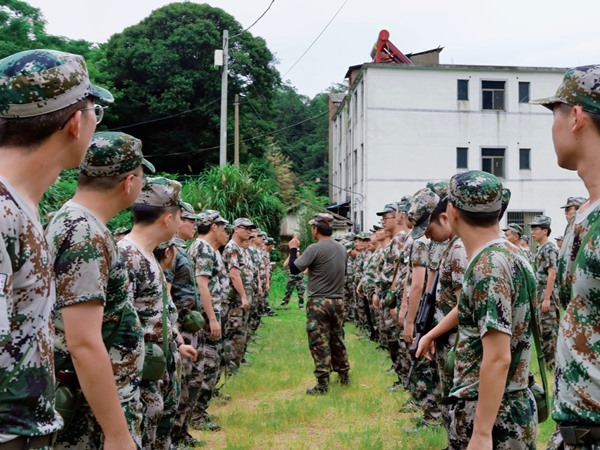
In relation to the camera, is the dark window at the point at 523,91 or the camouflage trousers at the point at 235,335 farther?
the dark window at the point at 523,91

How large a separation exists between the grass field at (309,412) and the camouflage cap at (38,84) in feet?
17.0

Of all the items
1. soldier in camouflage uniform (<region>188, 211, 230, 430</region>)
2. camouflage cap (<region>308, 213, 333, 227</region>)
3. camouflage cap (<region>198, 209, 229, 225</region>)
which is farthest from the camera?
camouflage cap (<region>308, 213, 333, 227</region>)

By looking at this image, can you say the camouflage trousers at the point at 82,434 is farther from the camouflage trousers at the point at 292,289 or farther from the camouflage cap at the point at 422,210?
the camouflage trousers at the point at 292,289

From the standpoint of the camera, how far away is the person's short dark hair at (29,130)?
6.44 feet

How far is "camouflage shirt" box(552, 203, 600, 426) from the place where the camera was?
7.41 ft

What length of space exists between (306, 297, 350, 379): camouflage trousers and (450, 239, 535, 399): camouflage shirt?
19.0 ft

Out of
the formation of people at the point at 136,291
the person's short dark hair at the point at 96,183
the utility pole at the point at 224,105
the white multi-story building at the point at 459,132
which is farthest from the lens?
the white multi-story building at the point at 459,132

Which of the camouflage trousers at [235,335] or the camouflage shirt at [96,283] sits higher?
the camouflage shirt at [96,283]

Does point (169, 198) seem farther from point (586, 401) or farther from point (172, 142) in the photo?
point (172, 142)

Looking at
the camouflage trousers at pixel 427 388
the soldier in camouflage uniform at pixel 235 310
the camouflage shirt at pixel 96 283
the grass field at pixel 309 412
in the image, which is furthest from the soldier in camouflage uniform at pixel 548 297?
the camouflage shirt at pixel 96 283

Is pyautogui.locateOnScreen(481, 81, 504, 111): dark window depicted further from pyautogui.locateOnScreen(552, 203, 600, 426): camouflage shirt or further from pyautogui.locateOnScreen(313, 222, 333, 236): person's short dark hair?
pyautogui.locateOnScreen(552, 203, 600, 426): camouflage shirt

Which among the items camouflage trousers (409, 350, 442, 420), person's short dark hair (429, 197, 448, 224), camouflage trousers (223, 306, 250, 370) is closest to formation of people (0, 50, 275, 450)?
person's short dark hair (429, 197, 448, 224)

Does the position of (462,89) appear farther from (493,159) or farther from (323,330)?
(323,330)

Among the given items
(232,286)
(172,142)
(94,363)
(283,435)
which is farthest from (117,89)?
(94,363)
